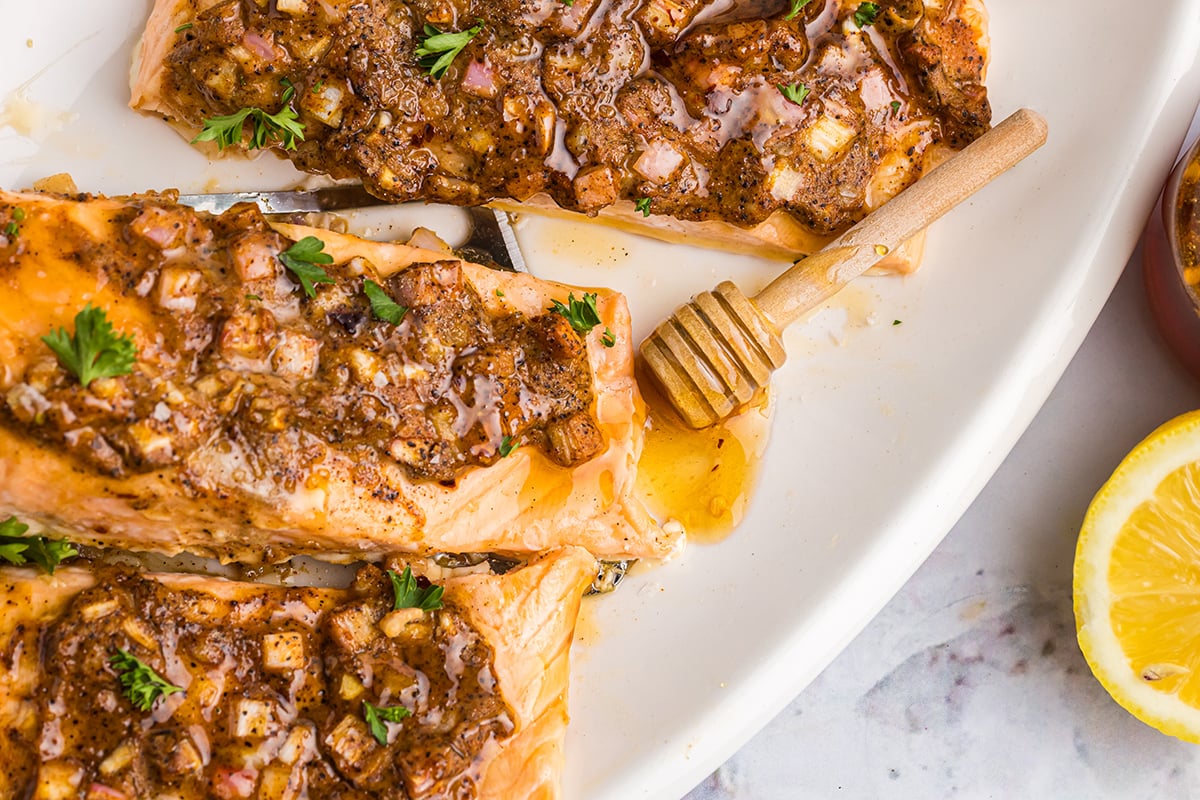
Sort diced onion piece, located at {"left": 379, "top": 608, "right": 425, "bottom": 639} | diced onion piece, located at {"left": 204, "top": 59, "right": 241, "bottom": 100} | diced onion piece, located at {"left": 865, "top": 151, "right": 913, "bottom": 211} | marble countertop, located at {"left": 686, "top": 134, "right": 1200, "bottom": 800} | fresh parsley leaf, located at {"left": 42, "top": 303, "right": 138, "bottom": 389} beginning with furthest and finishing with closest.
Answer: marble countertop, located at {"left": 686, "top": 134, "right": 1200, "bottom": 800}
diced onion piece, located at {"left": 865, "top": 151, "right": 913, "bottom": 211}
diced onion piece, located at {"left": 204, "top": 59, "right": 241, "bottom": 100}
diced onion piece, located at {"left": 379, "top": 608, "right": 425, "bottom": 639}
fresh parsley leaf, located at {"left": 42, "top": 303, "right": 138, "bottom": 389}

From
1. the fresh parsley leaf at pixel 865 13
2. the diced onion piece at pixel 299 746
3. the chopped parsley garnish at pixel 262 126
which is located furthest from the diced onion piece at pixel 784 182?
the diced onion piece at pixel 299 746

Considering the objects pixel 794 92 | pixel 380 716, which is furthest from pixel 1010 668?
pixel 380 716

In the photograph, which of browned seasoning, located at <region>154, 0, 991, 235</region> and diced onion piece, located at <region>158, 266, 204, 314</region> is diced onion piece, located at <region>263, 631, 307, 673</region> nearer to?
diced onion piece, located at <region>158, 266, 204, 314</region>

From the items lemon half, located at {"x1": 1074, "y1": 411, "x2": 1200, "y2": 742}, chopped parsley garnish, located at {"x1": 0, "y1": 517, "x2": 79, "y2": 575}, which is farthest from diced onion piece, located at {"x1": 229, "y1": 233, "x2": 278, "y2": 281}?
lemon half, located at {"x1": 1074, "y1": 411, "x2": 1200, "y2": 742}

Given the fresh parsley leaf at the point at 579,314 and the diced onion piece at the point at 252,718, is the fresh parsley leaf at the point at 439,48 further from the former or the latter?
the diced onion piece at the point at 252,718

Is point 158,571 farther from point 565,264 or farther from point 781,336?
point 781,336

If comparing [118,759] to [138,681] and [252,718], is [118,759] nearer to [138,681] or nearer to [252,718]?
[138,681]

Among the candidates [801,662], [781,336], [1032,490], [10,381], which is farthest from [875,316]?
[10,381]
